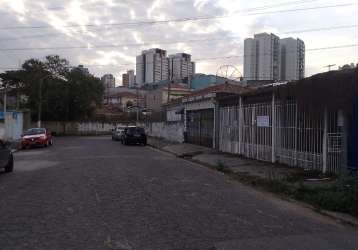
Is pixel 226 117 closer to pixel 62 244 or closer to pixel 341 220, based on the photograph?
pixel 341 220

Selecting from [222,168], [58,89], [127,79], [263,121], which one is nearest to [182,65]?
[58,89]

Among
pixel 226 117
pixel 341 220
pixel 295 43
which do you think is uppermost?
pixel 295 43

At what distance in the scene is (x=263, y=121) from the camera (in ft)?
78.7

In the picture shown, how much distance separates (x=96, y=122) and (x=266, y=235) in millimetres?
83227

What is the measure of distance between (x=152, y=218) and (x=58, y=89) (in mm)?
69364

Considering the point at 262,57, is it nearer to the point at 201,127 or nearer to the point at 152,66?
the point at 201,127

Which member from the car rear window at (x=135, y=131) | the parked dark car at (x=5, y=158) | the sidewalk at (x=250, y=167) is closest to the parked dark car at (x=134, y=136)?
the car rear window at (x=135, y=131)

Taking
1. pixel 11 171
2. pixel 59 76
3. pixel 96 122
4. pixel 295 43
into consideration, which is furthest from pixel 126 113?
pixel 11 171

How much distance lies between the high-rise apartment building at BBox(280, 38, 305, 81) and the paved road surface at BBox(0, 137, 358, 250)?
84.5 ft

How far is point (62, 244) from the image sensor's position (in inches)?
314

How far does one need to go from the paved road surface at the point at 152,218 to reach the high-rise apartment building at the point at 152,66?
60.5 meters

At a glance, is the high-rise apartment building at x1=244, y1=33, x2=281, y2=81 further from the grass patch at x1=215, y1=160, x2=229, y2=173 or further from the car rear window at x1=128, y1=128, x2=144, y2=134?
the grass patch at x1=215, y1=160, x2=229, y2=173

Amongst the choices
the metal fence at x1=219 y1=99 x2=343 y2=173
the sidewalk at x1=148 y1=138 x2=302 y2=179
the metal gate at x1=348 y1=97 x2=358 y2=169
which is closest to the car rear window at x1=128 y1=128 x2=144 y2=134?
the metal fence at x1=219 y1=99 x2=343 y2=173

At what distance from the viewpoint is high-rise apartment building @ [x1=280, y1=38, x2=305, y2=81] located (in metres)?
40.4
